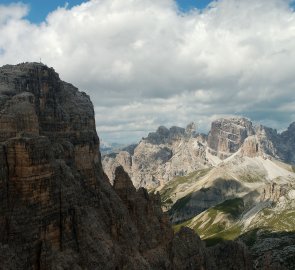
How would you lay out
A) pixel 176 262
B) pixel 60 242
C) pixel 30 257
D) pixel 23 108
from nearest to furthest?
pixel 30 257 < pixel 60 242 < pixel 23 108 < pixel 176 262

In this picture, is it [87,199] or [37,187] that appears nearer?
[37,187]

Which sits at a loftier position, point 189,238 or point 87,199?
point 87,199

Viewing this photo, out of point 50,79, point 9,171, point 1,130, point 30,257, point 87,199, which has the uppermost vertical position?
point 50,79

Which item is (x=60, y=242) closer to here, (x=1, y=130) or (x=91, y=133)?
(x=1, y=130)

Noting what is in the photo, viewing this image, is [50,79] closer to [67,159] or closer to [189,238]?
[67,159]

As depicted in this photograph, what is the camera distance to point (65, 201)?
6575 centimetres

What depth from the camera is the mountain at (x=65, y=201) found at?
195 feet

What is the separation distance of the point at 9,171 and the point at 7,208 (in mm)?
4879

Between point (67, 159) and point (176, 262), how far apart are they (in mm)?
30802

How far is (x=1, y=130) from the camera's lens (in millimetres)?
67375

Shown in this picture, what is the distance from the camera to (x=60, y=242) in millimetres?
64125

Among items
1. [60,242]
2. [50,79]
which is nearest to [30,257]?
[60,242]

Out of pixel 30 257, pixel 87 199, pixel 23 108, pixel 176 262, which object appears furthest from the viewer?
pixel 176 262

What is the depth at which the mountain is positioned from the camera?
59.4 m
